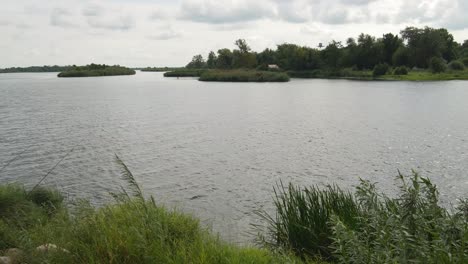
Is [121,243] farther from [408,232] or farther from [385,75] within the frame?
[385,75]

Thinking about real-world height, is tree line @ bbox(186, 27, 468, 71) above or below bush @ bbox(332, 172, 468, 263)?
above

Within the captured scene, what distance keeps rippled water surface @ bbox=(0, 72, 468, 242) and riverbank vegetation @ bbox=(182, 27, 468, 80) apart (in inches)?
3423

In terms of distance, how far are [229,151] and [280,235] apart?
15567 mm

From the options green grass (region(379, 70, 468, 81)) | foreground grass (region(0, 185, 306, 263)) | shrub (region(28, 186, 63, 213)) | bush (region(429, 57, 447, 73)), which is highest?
bush (region(429, 57, 447, 73))

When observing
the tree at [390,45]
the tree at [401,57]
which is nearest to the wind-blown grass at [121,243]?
the tree at [401,57]

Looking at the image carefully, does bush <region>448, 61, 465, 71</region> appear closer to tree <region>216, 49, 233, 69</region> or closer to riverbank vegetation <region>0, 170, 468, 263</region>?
tree <region>216, 49, 233, 69</region>

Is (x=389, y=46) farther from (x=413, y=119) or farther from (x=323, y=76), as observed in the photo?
(x=413, y=119)

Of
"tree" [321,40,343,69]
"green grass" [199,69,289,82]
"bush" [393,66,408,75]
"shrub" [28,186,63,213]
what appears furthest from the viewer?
"tree" [321,40,343,69]

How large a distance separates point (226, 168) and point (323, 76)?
132 metres

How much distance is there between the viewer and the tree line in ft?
438

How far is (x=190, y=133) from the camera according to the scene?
1300 inches

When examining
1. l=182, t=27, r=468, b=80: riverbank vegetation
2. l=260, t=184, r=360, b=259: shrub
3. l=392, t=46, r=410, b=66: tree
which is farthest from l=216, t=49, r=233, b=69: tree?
l=260, t=184, r=360, b=259: shrub

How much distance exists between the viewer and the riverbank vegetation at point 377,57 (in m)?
128

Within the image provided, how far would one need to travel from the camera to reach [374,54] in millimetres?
141500
